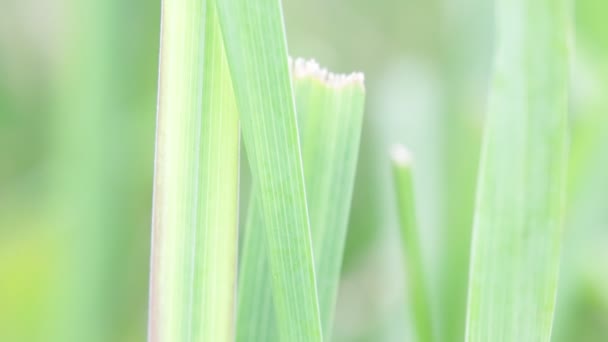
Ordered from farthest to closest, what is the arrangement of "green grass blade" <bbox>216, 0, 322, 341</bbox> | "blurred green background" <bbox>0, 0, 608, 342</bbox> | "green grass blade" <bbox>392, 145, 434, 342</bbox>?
"blurred green background" <bbox>0, 0, 608, 342</bbox>, "green grass blade" <bbox>392, 145, 434, 342</bbox>, "green grass blade" <bbox>216, 0, 322, 341</bbox>

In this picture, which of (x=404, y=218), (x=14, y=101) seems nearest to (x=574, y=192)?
(x=404, y=218)

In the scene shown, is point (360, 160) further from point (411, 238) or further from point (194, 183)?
point (194, 183)

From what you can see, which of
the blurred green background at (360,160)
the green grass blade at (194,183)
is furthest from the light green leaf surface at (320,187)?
the blurred green background at (360,160)

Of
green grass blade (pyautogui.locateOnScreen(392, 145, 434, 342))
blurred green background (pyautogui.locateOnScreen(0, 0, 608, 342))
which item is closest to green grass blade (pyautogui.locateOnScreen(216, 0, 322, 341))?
green grass blade (pyautogui.locateOnScreen(392, 145, 434, 342))

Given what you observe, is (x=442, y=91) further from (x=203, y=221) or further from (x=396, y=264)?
(x=203, y=221)

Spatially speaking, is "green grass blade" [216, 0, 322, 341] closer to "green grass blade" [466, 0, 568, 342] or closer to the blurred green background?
"green grass blade" [466, 0, 568, 342]
